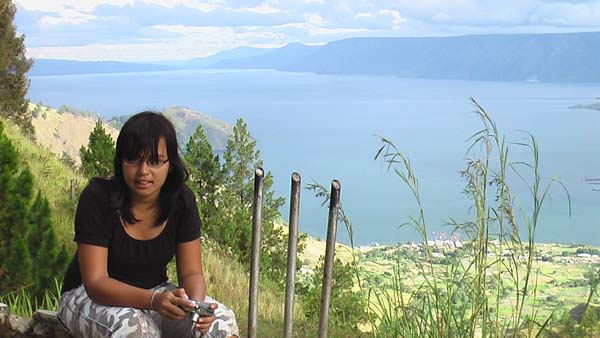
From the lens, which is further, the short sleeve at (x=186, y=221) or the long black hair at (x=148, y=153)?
the short sleeve at (x=186, y=221)

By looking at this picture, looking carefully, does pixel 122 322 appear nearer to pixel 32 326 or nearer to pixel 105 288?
pixel 105 288

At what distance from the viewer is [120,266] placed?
93.4 inches

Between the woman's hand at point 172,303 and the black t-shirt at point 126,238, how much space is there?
0.23 meters

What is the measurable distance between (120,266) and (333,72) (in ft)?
496

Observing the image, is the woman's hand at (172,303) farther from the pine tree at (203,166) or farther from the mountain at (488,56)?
the mountain at (488,56)

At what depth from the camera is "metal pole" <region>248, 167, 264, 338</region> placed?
286 cm

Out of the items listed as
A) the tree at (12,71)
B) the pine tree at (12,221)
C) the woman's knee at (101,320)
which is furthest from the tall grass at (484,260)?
the tree at (12,71)

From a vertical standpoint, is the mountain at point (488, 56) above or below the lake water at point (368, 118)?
above

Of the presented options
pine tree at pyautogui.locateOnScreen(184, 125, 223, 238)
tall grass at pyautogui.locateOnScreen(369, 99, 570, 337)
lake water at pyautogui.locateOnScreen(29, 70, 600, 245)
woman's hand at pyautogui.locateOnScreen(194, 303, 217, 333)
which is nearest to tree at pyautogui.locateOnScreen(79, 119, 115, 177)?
pine tree at pyautogui.locateOnScreen(184, 125, 223, 238)

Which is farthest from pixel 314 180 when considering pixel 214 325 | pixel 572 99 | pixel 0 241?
pixel 572 99

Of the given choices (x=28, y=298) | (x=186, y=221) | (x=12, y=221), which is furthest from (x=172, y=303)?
(x=12, y=221)

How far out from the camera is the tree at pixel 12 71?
580 inches

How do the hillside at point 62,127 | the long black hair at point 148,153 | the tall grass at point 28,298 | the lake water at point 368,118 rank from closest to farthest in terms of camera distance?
1. the long black hair at point 148,153
2. the tall grass at point 28,298
3. the lake water at point 368,118
4. the hillside at point 62,127

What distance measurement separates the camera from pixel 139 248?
2.38 metres
